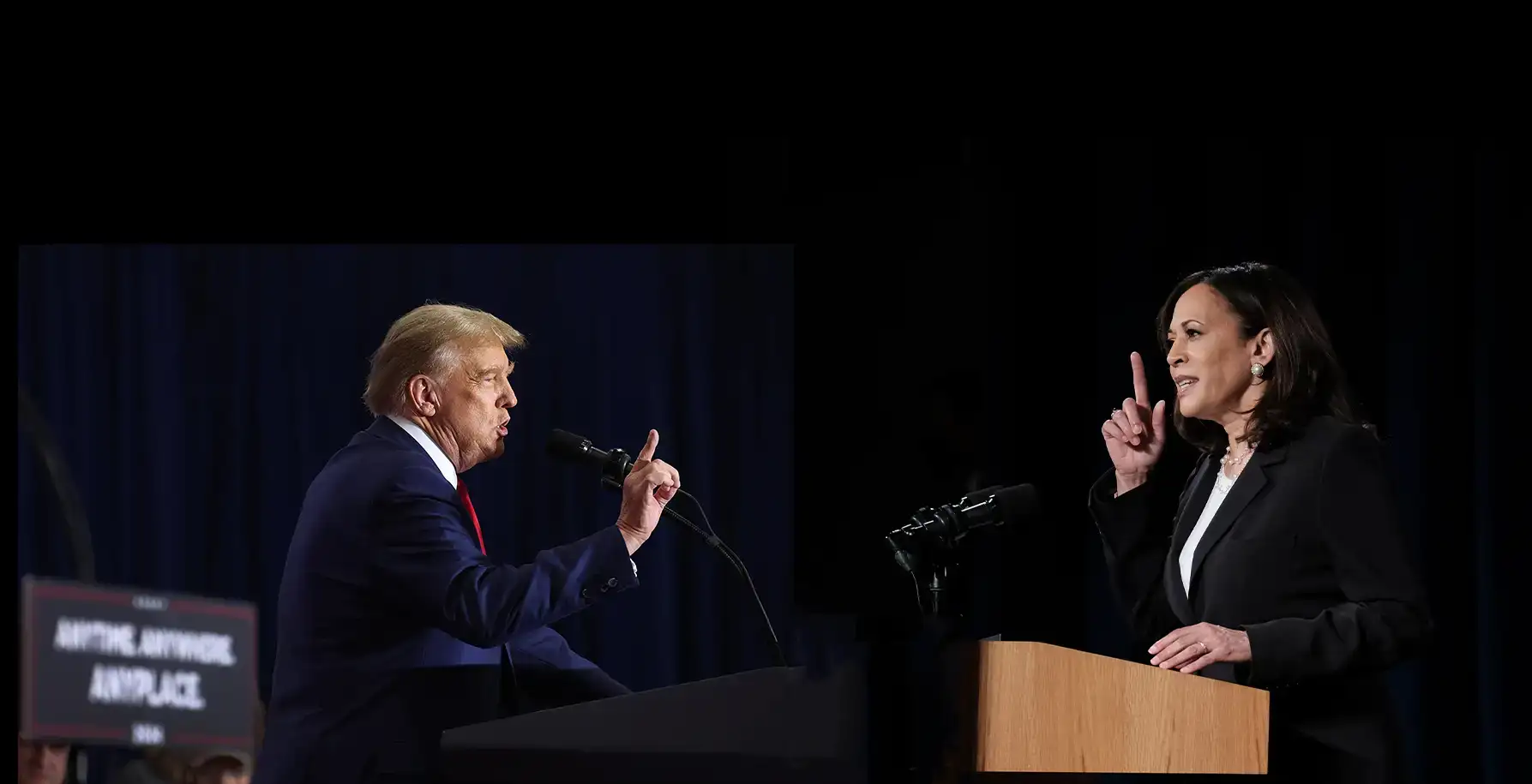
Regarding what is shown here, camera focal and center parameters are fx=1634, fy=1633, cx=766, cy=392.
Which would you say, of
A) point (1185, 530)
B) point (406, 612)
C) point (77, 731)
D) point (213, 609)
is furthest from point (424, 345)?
point (1185, 530)

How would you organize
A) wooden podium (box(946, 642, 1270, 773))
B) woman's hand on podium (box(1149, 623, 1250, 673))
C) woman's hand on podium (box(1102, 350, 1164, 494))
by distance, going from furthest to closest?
woman's hand on podium (box(1102, 350, 1164, 494)) < woman's hand on podium (box(1149, 623, 1250, 673)) < wooden podium (box(946, 642, 1270, 773))

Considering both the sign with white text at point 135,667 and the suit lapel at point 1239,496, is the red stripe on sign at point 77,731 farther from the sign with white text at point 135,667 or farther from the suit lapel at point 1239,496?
the suit lapel at point 1239,496

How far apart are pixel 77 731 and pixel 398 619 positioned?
1.78 ft

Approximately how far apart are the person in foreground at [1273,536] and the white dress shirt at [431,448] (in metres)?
0.99

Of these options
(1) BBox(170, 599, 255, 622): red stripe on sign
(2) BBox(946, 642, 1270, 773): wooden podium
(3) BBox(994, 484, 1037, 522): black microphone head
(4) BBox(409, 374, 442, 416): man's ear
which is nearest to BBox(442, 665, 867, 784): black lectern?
(2) BBox(946, 642, 1270, 773): wooden podium

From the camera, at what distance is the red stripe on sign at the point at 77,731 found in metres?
2.57

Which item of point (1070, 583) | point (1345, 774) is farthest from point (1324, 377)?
point (1070, 583)

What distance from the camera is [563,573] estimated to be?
281 cm

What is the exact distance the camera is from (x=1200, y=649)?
7.34ft

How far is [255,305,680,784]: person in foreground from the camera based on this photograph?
9.09ft

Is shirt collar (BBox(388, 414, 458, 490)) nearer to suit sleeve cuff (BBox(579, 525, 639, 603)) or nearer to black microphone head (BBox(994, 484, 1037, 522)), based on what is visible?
suit sleeve cuff (BBox(579, 525, 639, 603))

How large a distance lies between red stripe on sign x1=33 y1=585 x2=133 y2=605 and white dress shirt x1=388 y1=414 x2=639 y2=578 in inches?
25.4

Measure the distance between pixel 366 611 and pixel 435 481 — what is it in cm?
26

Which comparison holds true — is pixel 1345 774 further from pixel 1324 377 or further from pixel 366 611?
pixel 366 611
